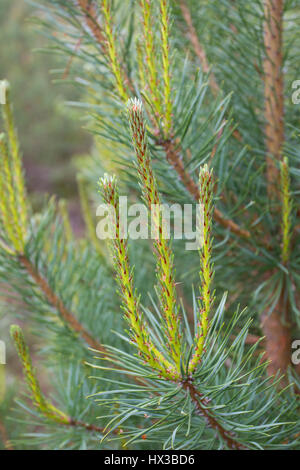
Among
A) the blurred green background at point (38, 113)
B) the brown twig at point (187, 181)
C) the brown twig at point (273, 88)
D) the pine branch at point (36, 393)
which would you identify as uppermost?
the blurred green background at point (38, 113)

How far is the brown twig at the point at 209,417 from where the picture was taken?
333 millimetres

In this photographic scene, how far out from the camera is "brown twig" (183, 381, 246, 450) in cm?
33

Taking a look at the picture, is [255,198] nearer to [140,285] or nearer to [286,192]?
[286,192]

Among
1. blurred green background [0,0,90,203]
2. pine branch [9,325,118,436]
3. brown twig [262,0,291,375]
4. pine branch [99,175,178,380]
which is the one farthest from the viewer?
blurred green background [0,0,90,203]

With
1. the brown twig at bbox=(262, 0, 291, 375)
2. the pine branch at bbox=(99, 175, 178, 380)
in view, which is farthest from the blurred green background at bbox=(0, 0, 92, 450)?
the pine branch at bbox=(99, 175, 178, 380)

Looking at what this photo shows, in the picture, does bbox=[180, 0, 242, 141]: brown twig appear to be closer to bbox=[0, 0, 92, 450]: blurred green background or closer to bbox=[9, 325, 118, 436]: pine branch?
bbox=[9, 325, 118, 436]: pine branch

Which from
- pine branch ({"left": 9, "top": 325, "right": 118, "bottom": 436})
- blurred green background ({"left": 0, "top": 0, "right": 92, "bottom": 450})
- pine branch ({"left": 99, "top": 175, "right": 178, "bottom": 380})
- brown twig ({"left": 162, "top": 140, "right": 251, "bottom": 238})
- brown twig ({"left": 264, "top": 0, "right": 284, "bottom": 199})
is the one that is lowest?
pine branch ({"left": 9, "top": 325, "right": 118, "bottom": 436})

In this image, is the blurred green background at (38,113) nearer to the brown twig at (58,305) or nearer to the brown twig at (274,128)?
the brown twig at (58,305)

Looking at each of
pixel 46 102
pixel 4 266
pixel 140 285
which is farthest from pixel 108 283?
pixel 46 102

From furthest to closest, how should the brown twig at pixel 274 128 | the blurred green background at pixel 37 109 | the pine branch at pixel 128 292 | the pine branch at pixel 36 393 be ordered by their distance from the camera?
1. the blurred green background at pixel 37 109
2. the brown twig at pixel 274 128
3. the pine branch at pixel 36 393
4. the pine branch at pixel 128 292

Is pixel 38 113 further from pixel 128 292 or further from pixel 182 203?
pixel 128 292

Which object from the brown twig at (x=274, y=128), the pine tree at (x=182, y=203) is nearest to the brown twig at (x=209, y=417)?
the pine tree at (x=182, y=203)

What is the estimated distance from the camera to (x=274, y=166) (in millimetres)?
509

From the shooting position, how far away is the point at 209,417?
14.2 inches
